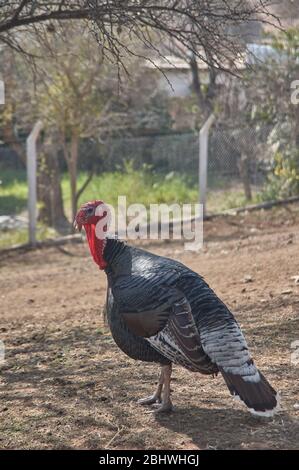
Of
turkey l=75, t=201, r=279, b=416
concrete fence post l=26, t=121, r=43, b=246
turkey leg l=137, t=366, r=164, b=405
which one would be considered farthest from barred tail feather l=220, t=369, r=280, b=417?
concrete fence post l=26, t=121, r=43, b=246

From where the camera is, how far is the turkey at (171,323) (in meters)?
4.08

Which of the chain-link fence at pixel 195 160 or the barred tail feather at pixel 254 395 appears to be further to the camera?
the chain-link fence at pixel 195 160

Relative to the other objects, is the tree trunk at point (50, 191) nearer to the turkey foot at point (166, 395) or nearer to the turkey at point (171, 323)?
the turkey at point (171, 323)

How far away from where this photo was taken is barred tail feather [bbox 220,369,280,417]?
401 centimetres

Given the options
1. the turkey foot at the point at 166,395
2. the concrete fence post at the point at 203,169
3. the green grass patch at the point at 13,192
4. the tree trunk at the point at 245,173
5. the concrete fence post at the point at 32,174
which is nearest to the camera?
the turkey foot at the point at 166,395

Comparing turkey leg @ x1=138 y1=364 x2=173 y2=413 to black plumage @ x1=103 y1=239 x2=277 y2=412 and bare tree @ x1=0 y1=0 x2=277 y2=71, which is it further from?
bare tree @ x1=0 y1=0 x2=277 y2=71

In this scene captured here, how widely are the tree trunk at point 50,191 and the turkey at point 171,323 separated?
352 inches

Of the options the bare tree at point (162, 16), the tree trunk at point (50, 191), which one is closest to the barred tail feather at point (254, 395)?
the bare tree at point (162, 16)

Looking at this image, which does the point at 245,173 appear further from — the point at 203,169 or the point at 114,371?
the point at 114,371

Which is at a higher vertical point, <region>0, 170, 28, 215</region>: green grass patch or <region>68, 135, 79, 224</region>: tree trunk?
<region>68, 135, 79, 224</region>: tree trunk

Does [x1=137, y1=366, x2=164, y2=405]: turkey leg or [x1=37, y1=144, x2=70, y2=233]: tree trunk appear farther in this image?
[x1=37, y1=144, x2=70, y2=233]: tree trunk

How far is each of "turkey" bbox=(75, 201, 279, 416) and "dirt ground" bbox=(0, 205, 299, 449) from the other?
0.27 m

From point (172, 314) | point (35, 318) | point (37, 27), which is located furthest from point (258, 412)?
point (37, 27)
